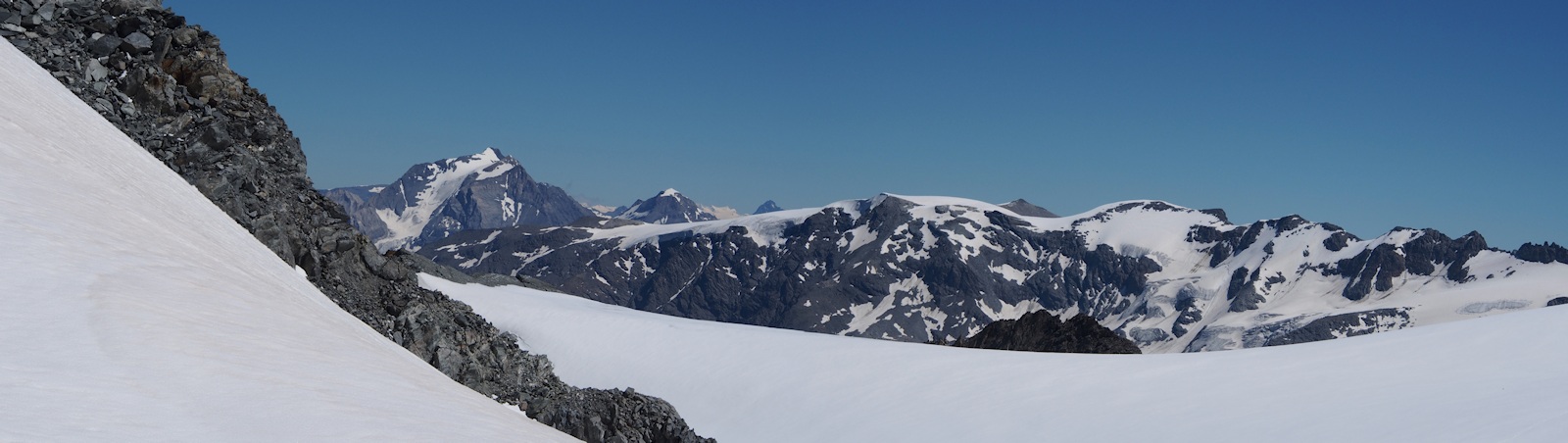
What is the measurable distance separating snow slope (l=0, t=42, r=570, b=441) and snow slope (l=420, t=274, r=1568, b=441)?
13.5 metres

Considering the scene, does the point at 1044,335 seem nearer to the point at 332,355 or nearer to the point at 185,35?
the point at 185,35

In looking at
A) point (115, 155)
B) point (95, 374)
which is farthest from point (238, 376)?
point (115, 155)

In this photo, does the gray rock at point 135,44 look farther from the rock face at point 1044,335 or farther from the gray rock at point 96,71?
the rock face at point 1044,335

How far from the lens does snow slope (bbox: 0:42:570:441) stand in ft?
21.6

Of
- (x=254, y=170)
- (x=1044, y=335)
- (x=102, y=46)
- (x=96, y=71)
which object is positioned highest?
(x=102, y=46)

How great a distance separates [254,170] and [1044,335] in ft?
167

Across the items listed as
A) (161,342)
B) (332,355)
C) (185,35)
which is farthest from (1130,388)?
(185,35)

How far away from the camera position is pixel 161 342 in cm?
793

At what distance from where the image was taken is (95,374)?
6891 mm

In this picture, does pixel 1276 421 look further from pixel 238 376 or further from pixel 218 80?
pixel 218 80

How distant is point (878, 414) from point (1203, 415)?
8407 mm

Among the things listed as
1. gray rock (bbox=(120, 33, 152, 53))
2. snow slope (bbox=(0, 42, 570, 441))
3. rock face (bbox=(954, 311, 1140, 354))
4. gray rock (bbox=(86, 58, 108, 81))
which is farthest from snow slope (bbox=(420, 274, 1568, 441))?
rock face (bbox=(954, 311, 1140, 354))

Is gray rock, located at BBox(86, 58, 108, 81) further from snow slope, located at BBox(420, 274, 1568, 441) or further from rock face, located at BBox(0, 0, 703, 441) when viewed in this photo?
snow slope, located at BBox(420, 274, 1568, 441)

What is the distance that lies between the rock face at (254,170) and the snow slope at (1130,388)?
6.89 m
